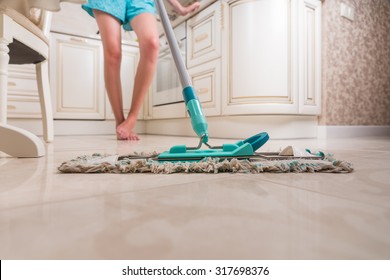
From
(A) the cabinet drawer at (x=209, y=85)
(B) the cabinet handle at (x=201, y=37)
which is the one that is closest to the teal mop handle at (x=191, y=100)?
(A) the cabinet drawer at (x=209, y=85)

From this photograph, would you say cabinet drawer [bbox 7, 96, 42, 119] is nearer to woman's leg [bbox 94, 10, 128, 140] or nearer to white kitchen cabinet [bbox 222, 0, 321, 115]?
woman's leg [bbox 94, 10, 128, 140]

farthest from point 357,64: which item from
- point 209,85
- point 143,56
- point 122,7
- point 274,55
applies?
point 122,7

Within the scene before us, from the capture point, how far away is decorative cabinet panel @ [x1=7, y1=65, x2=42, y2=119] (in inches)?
92.5

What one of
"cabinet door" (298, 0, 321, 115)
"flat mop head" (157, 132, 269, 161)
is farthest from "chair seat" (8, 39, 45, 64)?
"cabinet door" (298, 0, 321, 115)

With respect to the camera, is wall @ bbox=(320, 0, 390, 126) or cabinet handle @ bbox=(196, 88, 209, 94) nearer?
wall @ bbox=(320, 0, 390, 126)

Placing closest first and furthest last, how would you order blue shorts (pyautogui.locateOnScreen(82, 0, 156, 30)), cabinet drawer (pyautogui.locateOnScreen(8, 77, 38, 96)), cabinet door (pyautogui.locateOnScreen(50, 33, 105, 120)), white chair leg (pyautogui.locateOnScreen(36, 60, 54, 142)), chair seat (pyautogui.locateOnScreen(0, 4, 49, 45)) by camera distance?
chair seat (pyautogui.locateOnScreen(0, 4, 49, 45)) → white chair leg (pyautogui.locateOnScreen(36, 60, 54, 142)) → blue shorts (pyautogui.locateOnScreen(82, 0, 156, 30)) → cabinet drawer (pyautogui.locateOnScreen(8, 77, 38, 96)) → cabinet door (pyautogui.locateOnScreen(50, 33, 105, 120))

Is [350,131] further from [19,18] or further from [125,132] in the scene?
[19,18]

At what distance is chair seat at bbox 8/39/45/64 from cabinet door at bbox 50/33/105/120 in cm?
126

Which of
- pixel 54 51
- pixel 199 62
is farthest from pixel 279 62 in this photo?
pixel 54 51

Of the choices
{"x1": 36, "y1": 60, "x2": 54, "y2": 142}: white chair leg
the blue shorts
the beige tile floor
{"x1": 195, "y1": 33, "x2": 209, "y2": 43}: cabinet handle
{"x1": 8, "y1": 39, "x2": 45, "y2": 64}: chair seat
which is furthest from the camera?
{"x1": 195, "y1": 33, "x2": 209, "y2": 43}: cabinet handle

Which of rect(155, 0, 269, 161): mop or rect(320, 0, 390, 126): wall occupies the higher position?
rect(320, 0, 390, 126): wall

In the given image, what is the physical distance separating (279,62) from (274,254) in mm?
1648

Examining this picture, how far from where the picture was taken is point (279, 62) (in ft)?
5.61
